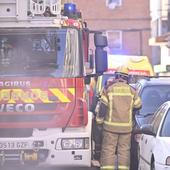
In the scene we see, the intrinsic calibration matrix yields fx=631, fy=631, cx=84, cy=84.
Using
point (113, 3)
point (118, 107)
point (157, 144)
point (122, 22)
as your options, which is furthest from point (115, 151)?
point (113, 3)

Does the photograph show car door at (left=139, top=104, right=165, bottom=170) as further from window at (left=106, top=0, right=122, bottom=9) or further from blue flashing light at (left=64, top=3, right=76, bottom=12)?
window at (left=106, top=0, right=122, bottom=9)

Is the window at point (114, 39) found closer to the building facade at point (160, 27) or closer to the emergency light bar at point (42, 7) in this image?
the building facade at point (160, 27)

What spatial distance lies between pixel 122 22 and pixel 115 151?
36.6 meters

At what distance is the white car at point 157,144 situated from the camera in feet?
28.7

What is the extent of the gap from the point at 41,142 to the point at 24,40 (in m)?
1.61

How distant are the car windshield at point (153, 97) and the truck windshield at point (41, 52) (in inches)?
141

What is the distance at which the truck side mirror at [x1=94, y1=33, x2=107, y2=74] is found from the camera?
9.81 meters

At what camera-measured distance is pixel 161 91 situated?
43.8 feet

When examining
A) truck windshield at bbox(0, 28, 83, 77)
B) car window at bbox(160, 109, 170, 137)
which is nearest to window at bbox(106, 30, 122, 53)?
truck windshield at bbox(0, 28, 83, 77)

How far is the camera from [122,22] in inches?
1836

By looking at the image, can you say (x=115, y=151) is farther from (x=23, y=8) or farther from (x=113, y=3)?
(x=113, y=3)

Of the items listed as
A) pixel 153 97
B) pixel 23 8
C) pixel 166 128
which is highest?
pixel 23 8

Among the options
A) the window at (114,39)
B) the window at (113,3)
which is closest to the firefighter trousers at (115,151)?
the window at (114,39)

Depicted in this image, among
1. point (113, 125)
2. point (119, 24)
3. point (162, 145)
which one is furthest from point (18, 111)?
point (119, 24)
